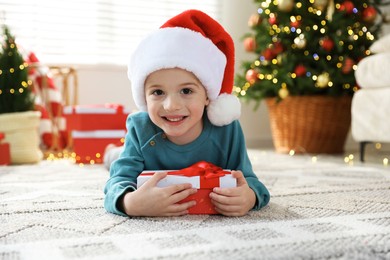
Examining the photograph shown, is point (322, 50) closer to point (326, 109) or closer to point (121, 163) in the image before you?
point (326, 109)

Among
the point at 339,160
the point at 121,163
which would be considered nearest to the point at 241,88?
the point at 339,160

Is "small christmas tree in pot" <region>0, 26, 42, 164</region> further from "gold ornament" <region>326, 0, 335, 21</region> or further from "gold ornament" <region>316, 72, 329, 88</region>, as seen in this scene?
"gold ornament" <region>326, 0, 335, 21</region>

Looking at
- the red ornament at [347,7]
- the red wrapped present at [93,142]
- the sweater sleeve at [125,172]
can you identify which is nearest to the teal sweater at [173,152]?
the sweater sleeve at [125,172]

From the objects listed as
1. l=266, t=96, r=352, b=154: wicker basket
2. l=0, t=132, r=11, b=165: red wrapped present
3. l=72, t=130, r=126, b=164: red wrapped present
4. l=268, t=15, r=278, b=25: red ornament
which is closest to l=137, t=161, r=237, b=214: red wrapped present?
l=72, t=130, r=126, b=164: red wrapped present

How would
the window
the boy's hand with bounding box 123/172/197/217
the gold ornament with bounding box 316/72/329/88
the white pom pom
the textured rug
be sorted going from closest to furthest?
the textured rug < the boy's hand with bounding box 123/172/197/217 < the white pom pom < the gold ornament with bounding box 316/72/329/88 < the window

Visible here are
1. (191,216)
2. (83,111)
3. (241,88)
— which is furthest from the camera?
(241,88)

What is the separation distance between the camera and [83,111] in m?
2.07

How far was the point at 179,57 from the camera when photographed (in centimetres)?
96

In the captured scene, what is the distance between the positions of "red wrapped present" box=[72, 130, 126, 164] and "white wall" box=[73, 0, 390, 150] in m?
0.88

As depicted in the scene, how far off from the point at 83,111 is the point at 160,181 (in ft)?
4.01

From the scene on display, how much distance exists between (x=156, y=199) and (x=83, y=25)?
7.66 ft

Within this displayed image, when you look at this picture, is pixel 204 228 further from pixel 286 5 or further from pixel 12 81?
pixel 286 5

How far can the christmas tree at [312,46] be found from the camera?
251cm

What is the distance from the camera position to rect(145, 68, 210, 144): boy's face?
3.19 feet
